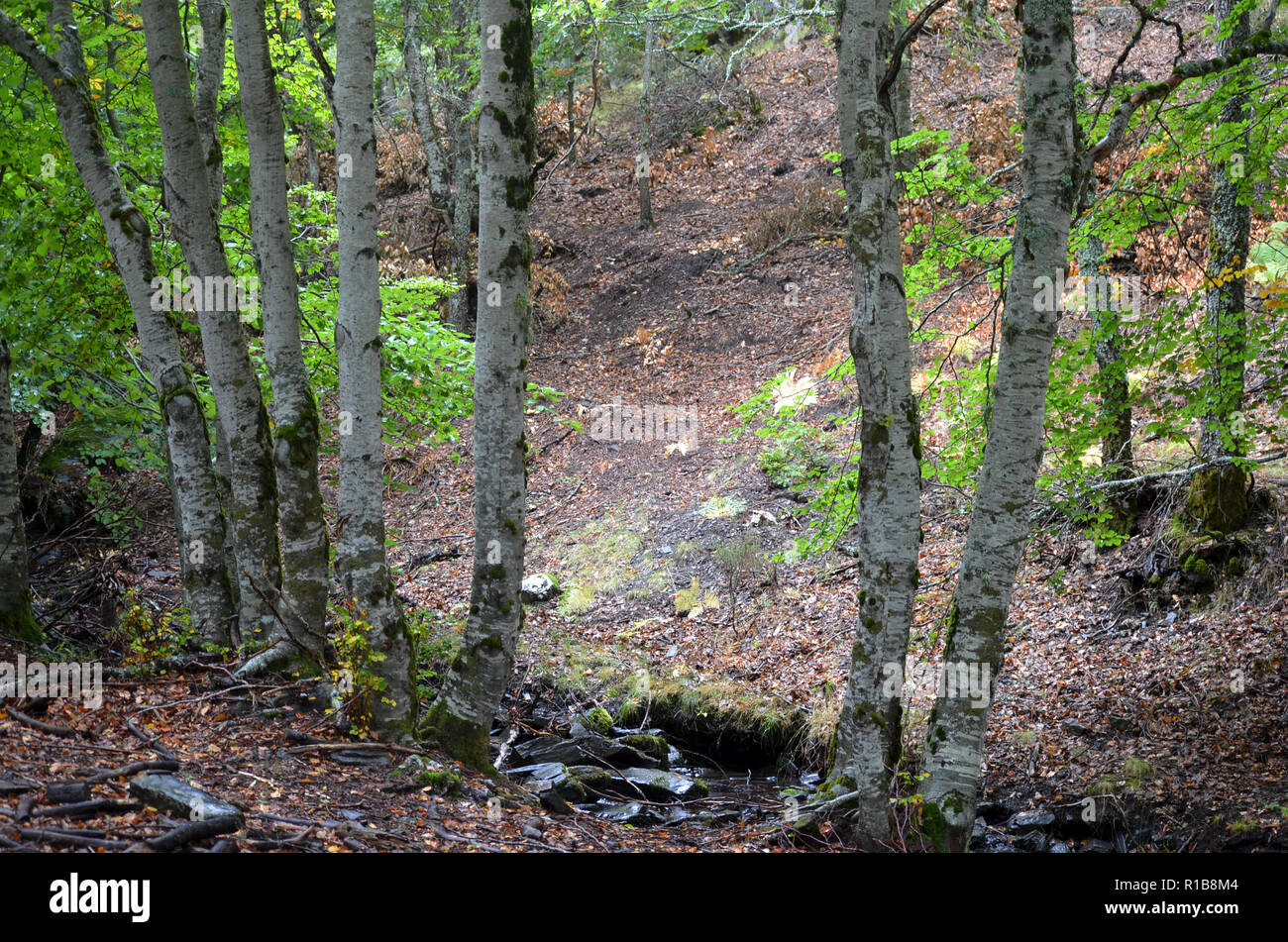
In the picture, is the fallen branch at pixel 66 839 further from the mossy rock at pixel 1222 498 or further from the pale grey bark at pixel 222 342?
the mossy rock at pixel 1222 498

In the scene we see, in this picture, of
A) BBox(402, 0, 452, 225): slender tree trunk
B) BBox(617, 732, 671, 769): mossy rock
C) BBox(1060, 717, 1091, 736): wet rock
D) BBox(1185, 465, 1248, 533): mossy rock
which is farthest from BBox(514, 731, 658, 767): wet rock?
BBox(402, 0, 452, 225): slender tree trunk

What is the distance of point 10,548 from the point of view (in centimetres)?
720

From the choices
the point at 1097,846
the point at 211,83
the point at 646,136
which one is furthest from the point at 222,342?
the point at 646,136

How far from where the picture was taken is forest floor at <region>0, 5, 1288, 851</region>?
17.6 ft

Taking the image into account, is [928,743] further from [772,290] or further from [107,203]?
[772,290]

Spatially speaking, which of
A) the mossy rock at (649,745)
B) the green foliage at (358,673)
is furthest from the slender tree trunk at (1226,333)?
the green foliage at (358,673)

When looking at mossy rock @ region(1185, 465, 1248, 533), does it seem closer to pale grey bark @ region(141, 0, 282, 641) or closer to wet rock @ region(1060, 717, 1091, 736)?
wet rock @ region(1060, 717, 1091, 736)

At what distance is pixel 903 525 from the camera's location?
18.8 feet

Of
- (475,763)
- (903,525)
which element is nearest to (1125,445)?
(903,525)

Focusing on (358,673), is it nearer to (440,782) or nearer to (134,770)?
(440,782)

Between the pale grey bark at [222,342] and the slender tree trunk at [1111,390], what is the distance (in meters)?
6.59

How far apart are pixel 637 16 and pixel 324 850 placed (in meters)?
16.8

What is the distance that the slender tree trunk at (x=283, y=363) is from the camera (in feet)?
20.1

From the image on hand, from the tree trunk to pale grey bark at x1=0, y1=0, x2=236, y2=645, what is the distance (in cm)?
486
